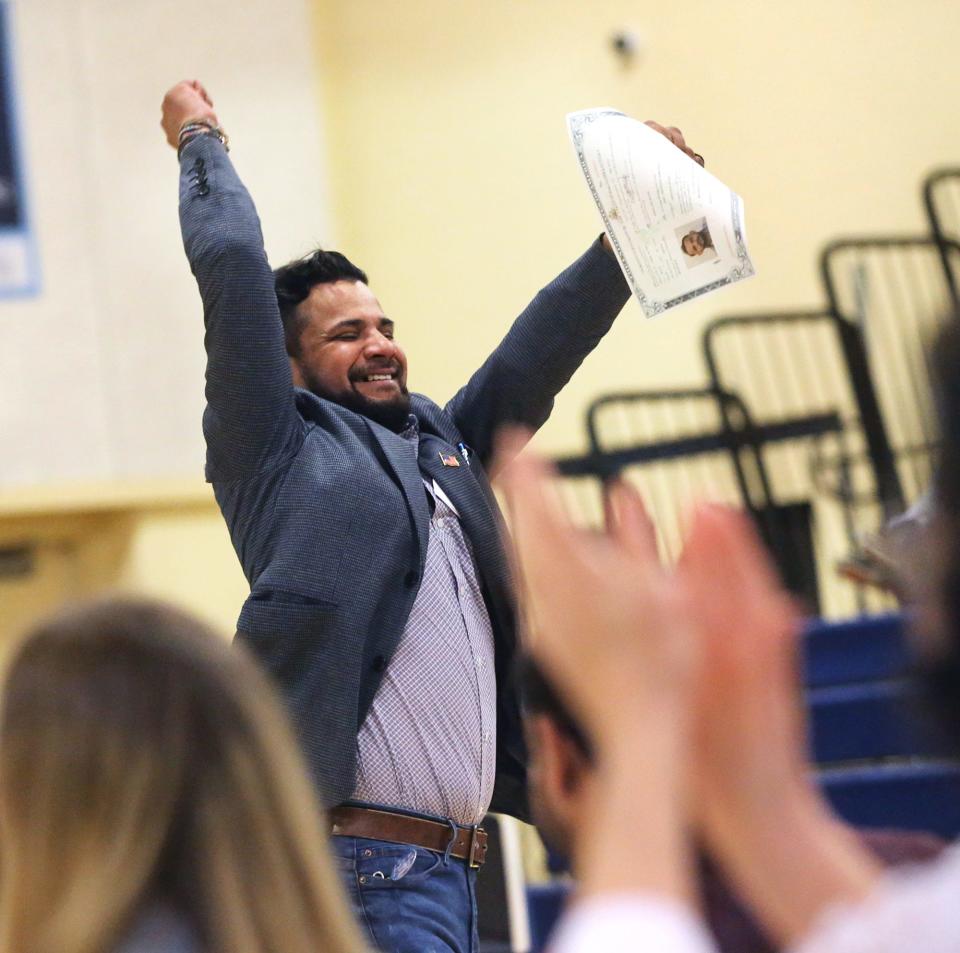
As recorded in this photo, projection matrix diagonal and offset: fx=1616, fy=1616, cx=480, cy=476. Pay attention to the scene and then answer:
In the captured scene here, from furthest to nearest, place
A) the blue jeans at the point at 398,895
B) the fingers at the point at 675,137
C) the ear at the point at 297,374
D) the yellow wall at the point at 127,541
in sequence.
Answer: the yellow wall at the point at 127,541 < the ear at the point at 297,374 < the fingers at the point at 675,137 < the blue jeans at the point at 398,895

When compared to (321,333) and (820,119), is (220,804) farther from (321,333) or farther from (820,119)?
(820,119)

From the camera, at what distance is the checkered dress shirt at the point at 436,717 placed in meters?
2.06

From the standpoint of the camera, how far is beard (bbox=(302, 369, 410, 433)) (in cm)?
237

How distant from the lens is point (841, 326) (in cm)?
489

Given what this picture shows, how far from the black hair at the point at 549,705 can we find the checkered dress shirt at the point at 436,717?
4.01 feet

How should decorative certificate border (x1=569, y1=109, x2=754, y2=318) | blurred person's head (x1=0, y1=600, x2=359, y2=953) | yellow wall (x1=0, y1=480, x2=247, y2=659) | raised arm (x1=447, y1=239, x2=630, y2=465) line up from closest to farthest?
blurred person's head (x1=0, y1=600, x2=359, y2=953), decorative certificate border (x1=569, y1=109, x2=754, y2=318), raised arm (x1=447, y1=239, x2=630, y2=465), yellow wall (x1=0, y1=480, x2=247, y2=659)

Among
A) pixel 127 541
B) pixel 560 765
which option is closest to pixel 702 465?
pixel 127 541

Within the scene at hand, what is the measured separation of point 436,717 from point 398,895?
0.23 metres

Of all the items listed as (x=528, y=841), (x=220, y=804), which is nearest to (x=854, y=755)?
(x=528, y=841)

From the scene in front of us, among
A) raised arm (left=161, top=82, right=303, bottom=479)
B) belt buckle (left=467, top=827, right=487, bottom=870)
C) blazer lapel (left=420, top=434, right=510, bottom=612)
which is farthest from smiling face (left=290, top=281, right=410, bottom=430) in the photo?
belt buckle (left=467, top=827, right=487, bottom=870)

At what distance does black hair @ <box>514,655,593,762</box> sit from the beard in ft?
4.95

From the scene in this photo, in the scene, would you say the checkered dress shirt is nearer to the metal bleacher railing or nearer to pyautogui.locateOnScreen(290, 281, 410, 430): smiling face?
pyautogui.locateOnScreen(290, 281, 410, 430): smiling face

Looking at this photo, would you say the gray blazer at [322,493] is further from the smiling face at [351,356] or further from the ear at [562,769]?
the ear at [562,769]

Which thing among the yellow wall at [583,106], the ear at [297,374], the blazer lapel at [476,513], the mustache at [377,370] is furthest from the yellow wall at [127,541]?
the blazer lapel at [476,513]
